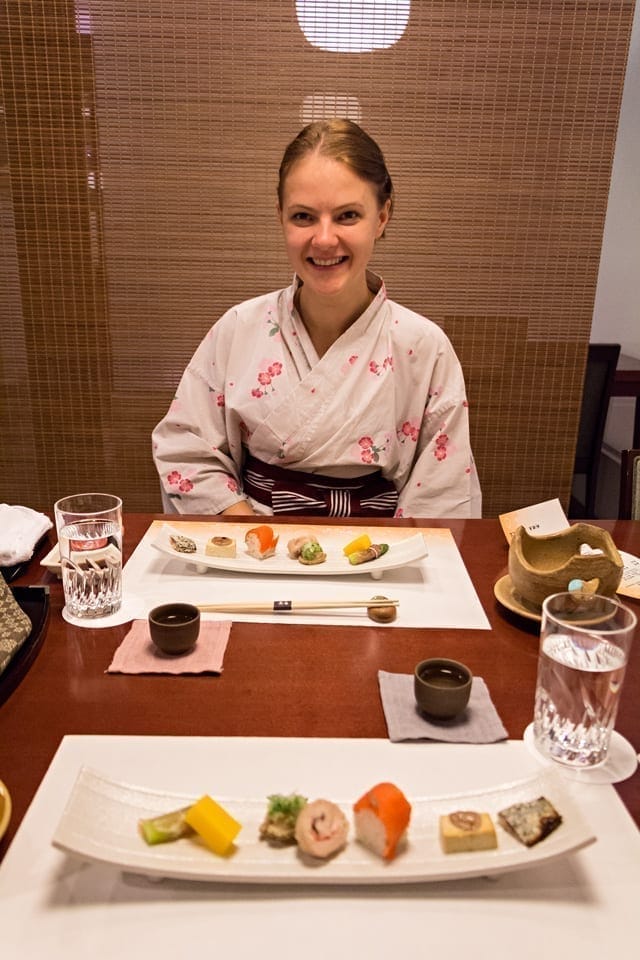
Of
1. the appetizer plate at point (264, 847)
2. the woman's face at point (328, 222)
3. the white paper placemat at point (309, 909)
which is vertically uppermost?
the woman's face at point (328, 222)

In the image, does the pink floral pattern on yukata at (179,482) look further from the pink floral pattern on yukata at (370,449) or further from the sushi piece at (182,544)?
the sushi piece at (182,544)

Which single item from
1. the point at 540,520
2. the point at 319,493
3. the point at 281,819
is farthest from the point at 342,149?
the point at 281,819

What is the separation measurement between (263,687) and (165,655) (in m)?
0.16

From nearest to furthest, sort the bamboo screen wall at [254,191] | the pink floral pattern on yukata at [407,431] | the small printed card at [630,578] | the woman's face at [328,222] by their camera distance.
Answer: the small printed card at [630,578], the woman's face at [328,222], the pink floral pattern on yukata at [407,431], the bamboo screen wall at [254,191]

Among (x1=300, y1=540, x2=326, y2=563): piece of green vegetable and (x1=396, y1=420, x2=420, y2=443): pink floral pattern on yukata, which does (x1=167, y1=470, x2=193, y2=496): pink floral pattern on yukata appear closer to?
(x1=396, y1=420, x2=420, y2=443): pink floral pattern on yukata

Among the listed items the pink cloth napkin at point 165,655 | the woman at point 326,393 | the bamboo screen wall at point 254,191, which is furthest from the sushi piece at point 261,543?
the bamboo screen wall at point 254,191

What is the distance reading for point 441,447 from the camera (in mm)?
1966

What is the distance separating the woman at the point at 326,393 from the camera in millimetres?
1824

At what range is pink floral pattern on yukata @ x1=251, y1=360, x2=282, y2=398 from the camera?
1.92 meters

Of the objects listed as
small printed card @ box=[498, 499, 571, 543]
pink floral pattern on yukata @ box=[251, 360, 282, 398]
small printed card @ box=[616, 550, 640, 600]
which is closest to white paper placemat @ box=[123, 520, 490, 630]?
small printed card @ box=[498, 499, 571, 543]

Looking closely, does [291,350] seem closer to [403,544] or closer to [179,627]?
[403,544]

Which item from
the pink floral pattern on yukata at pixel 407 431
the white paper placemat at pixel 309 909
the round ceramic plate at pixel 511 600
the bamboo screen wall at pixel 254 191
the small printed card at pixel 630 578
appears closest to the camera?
the white paper placemat at pixel 309 909

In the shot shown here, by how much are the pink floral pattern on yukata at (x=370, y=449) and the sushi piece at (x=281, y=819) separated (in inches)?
47.2

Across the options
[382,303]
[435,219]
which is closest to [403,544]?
[382,303]
